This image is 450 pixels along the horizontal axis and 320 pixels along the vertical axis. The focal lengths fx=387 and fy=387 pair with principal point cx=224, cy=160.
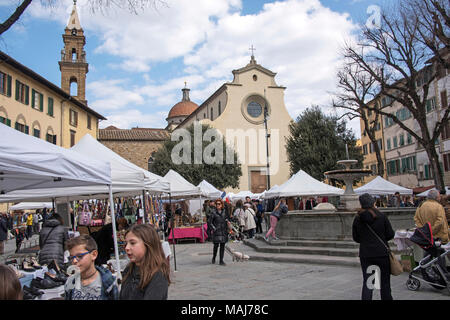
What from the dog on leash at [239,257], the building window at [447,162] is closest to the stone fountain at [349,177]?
the dog on leash at [239,257]

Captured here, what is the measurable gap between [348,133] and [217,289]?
98.5 feet

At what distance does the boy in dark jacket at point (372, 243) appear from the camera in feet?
15.2

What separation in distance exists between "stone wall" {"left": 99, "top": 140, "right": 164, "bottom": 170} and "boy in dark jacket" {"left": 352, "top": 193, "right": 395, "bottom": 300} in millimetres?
50285

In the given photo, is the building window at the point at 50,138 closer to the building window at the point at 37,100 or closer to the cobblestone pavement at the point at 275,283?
the building window at the point at 37,100

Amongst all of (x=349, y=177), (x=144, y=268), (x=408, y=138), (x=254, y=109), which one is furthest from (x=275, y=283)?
(x=254, y=109)

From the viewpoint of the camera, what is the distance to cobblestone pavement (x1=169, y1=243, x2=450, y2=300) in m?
6.26

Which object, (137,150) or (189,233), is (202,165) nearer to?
(189,233)

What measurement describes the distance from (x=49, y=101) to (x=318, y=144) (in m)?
22.9

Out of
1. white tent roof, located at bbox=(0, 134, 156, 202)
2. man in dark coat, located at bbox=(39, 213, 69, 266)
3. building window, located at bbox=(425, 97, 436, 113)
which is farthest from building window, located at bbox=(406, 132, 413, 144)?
man in dark coat, located at bbox=(39, 213, 69, 266)

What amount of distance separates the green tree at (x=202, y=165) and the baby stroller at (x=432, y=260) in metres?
30.5

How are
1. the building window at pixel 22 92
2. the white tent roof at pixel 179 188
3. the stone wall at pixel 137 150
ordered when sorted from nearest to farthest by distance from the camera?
the white tent roof at pixel 179 188 < the building window at pixel 22 92 < the stone wall at pixel 137 150

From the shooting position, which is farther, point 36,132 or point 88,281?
point 36,132

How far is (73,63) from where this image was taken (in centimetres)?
4288

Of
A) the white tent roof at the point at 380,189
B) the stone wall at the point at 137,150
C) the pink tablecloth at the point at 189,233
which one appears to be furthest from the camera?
the stone wall at the point at 137,150
